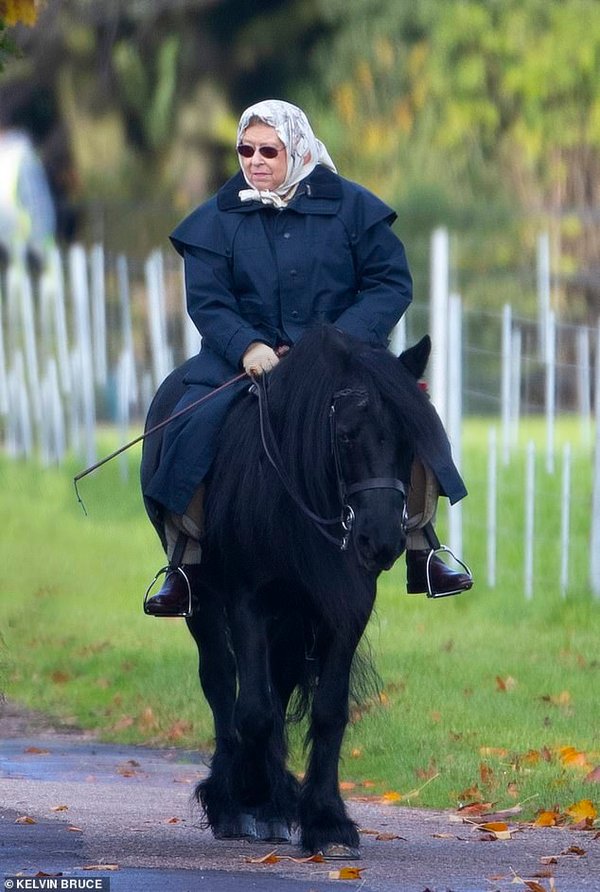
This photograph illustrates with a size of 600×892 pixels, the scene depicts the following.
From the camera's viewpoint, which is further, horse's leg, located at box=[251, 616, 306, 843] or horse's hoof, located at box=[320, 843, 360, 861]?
horse's leg, located at box=[251, 616, 306, 843]

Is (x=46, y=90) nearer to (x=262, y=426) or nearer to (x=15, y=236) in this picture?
(x=15, y=236)

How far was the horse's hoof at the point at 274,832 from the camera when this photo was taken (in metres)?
6.81

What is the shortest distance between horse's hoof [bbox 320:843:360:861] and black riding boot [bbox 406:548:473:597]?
969 mm

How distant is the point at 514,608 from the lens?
12938 mm

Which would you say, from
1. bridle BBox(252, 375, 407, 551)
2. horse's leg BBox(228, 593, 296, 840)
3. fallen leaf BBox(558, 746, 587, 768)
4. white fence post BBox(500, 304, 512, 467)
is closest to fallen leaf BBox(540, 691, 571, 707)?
fallen leaf BBox(558, 746, 587, 768)

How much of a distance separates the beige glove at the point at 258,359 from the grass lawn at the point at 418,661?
3.42 feet

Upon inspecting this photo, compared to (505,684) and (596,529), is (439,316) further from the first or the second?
(505,684)

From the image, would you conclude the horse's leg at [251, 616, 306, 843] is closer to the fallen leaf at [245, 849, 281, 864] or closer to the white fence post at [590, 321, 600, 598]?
the fallen leaf at [245, 849, 281, 864]

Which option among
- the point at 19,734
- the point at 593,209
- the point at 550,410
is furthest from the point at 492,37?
the point at 19,734

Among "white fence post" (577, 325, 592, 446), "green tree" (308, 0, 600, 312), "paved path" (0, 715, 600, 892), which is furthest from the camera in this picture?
"green tree" (308, 0, 600, 312)

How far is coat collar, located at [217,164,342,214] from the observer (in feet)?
23.3

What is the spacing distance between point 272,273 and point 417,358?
2.59 ft

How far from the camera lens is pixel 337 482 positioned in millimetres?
6340

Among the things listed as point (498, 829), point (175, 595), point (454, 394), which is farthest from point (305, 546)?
point (454, 394)
